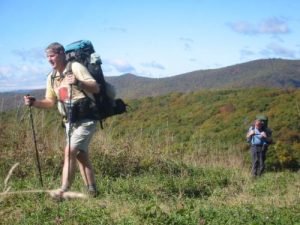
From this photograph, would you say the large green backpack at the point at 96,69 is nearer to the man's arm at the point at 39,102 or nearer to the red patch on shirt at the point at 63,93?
the red patch on shirt at the point at 63,93

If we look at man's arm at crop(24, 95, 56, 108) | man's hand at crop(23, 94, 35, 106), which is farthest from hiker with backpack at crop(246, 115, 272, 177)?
man's hand at crop(23, 94, 35, 106)

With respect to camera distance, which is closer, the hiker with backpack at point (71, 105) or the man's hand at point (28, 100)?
the hiker with backpack at point (71, 105)

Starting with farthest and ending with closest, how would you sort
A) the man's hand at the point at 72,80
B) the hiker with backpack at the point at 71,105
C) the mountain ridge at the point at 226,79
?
the mountain ridge at the point at 226,79 → the hiker with backpack at the point at 71,105 → the man's hand at the point at 72,80

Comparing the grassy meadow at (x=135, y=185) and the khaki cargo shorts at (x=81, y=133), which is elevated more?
the khaki cargo shorts at (x=81, y=133)

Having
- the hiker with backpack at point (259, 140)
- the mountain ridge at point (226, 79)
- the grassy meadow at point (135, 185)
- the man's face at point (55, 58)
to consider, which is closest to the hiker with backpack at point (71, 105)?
the man's face at point (55, 58)

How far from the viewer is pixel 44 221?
5.01 metres

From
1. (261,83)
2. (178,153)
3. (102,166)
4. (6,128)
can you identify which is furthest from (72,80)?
(261,83)

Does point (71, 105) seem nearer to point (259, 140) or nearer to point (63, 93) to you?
point (63, 93)

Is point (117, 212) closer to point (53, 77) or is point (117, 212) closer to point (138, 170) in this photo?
point (53, 77)

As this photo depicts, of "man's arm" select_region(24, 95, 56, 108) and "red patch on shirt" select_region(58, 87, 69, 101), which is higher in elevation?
"red patch on shirt" select_region(58, 87, 69, 101)

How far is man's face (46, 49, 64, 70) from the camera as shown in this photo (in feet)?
19.4

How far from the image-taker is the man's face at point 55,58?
233 inches

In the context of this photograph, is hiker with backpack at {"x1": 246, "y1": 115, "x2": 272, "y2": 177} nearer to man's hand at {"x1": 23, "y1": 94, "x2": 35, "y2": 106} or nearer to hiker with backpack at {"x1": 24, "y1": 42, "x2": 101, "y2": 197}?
hiker with backpack at {"x1": 24, "y1": 42, "x2": 101, "y2": 197}

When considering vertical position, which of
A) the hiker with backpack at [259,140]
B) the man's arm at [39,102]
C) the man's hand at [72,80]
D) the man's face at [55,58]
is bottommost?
the hiker with backpack at [259,140]
